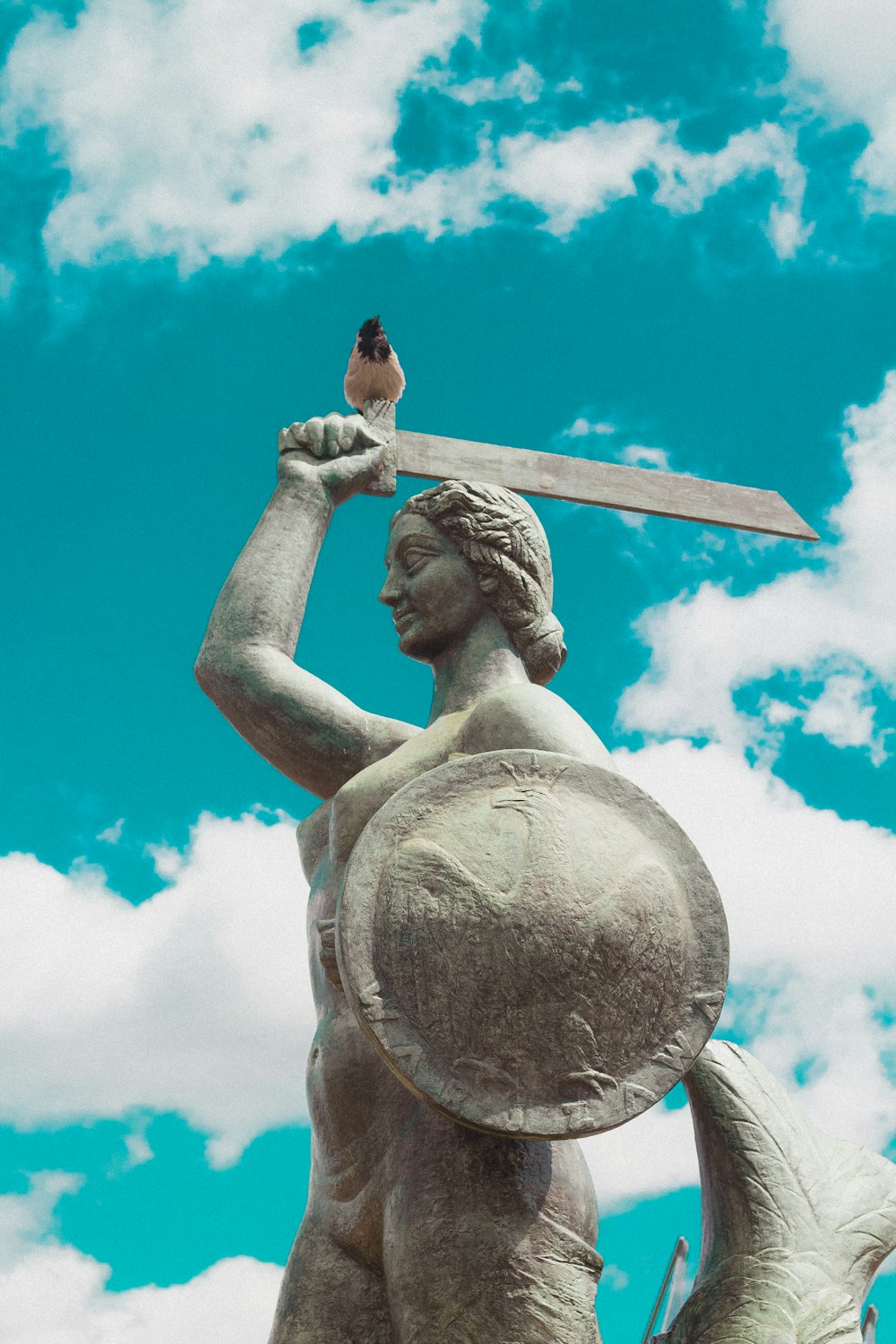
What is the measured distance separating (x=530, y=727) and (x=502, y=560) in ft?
2.99

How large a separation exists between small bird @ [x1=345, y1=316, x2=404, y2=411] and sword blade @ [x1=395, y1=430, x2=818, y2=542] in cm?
22

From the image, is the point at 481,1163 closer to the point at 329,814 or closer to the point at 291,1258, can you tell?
the point at 291,1258

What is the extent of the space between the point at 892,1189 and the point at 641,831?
6.24 feet

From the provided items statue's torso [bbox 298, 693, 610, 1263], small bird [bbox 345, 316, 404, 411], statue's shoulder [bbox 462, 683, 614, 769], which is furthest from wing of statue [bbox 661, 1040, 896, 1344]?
small bird [bbox 345, 316, 404, 411]

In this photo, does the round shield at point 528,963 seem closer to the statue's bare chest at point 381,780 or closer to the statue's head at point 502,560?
the statue's bare chest at point 381,780

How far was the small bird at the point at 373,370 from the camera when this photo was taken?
22.1ft

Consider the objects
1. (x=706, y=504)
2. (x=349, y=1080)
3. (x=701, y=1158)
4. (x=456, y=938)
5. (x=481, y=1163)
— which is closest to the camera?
(x=456, y=938)

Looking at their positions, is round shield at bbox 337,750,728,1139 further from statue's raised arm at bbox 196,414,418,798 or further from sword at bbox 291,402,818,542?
sword at bbox 291,402,818,542

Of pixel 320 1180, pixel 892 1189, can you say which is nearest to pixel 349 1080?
pixel 320 1180

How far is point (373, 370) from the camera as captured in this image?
22.1 feet

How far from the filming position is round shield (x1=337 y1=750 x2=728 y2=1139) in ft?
14.4

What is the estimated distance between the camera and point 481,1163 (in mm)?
4715

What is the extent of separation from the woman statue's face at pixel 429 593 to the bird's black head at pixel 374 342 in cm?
112

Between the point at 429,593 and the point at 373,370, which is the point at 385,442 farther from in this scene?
the point at 429,593
